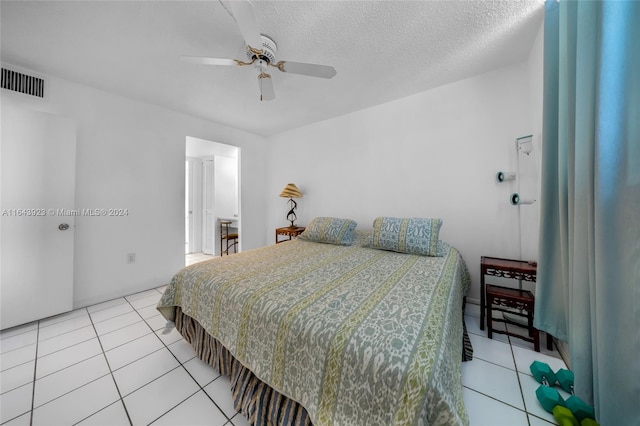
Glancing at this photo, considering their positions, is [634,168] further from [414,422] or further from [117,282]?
[117,282]

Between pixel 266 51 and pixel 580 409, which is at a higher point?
pixel 266 51

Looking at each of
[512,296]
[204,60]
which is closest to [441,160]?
[512,296]

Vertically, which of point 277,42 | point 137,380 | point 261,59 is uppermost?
point 277,42

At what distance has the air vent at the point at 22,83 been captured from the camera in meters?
2.01

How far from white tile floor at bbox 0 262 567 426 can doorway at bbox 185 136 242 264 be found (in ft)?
9.45

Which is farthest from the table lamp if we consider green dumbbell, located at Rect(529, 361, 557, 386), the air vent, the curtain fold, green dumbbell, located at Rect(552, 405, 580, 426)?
green dumbbell, located at Rect(552, 405, 580, 426)

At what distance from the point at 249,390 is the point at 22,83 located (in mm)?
3402

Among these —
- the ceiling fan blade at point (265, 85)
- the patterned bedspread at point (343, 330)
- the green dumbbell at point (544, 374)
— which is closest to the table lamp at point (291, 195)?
the ceiling fan blade at point (265, 85)

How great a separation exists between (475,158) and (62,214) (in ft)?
14.4

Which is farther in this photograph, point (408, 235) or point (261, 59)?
point (408, 235)

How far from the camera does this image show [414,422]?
2.18 feet

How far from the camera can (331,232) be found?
2.75 meters

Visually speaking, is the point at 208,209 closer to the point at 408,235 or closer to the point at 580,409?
the point at 408,235

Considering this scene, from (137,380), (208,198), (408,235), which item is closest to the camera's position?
(137,380)
